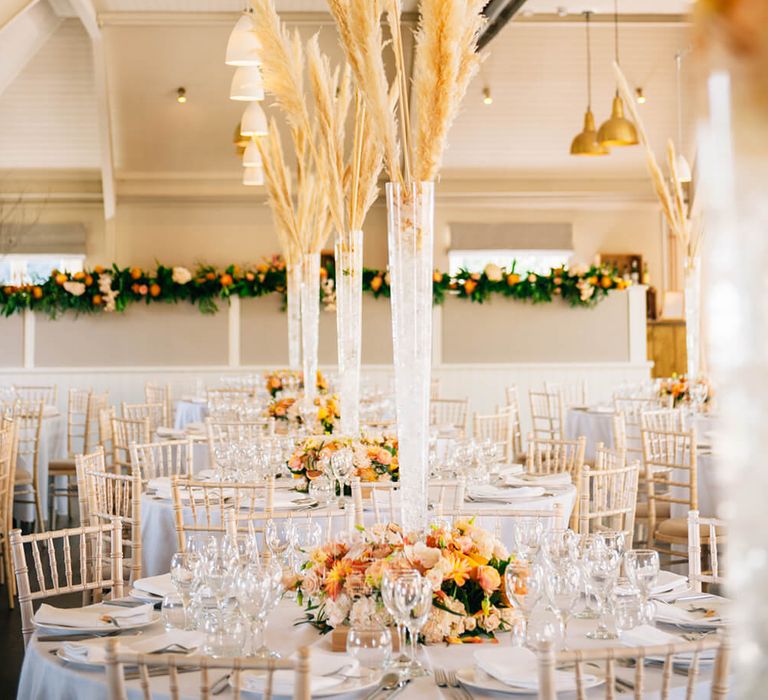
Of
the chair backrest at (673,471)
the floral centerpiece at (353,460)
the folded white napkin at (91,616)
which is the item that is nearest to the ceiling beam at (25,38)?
the floral centerpiece at (353,460)

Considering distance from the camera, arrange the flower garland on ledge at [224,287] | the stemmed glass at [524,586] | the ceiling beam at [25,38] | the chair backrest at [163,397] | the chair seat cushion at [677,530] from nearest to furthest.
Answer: the stemmed glass at [524,586]
the chair seat cushion at [677,530]
the chair backrest at [163,397]
the flower garland on ledge at [224,287]
the ceiling beam at [25,38]

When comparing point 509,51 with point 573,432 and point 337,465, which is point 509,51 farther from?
point 337,465

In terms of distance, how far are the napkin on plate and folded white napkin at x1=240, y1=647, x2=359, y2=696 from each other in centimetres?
216

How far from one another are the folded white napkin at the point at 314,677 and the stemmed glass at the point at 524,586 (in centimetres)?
42

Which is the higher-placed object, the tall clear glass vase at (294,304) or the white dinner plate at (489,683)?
the tall clear glass vase at (294,304)

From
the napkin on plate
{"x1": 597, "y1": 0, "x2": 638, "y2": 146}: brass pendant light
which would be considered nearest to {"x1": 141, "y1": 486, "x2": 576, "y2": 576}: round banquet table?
the napkin on plate

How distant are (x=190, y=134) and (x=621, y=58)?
18.3ft

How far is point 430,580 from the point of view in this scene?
7.71 feet

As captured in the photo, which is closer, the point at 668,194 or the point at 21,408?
the point at 21,408

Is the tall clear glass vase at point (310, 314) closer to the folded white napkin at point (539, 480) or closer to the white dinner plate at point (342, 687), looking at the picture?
the folded white napkin at point (539, 480)

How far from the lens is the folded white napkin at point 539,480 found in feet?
15.2

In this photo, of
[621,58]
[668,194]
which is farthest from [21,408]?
[621,58]

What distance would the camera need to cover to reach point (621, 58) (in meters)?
12.9

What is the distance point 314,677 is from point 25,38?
36.7 feet
